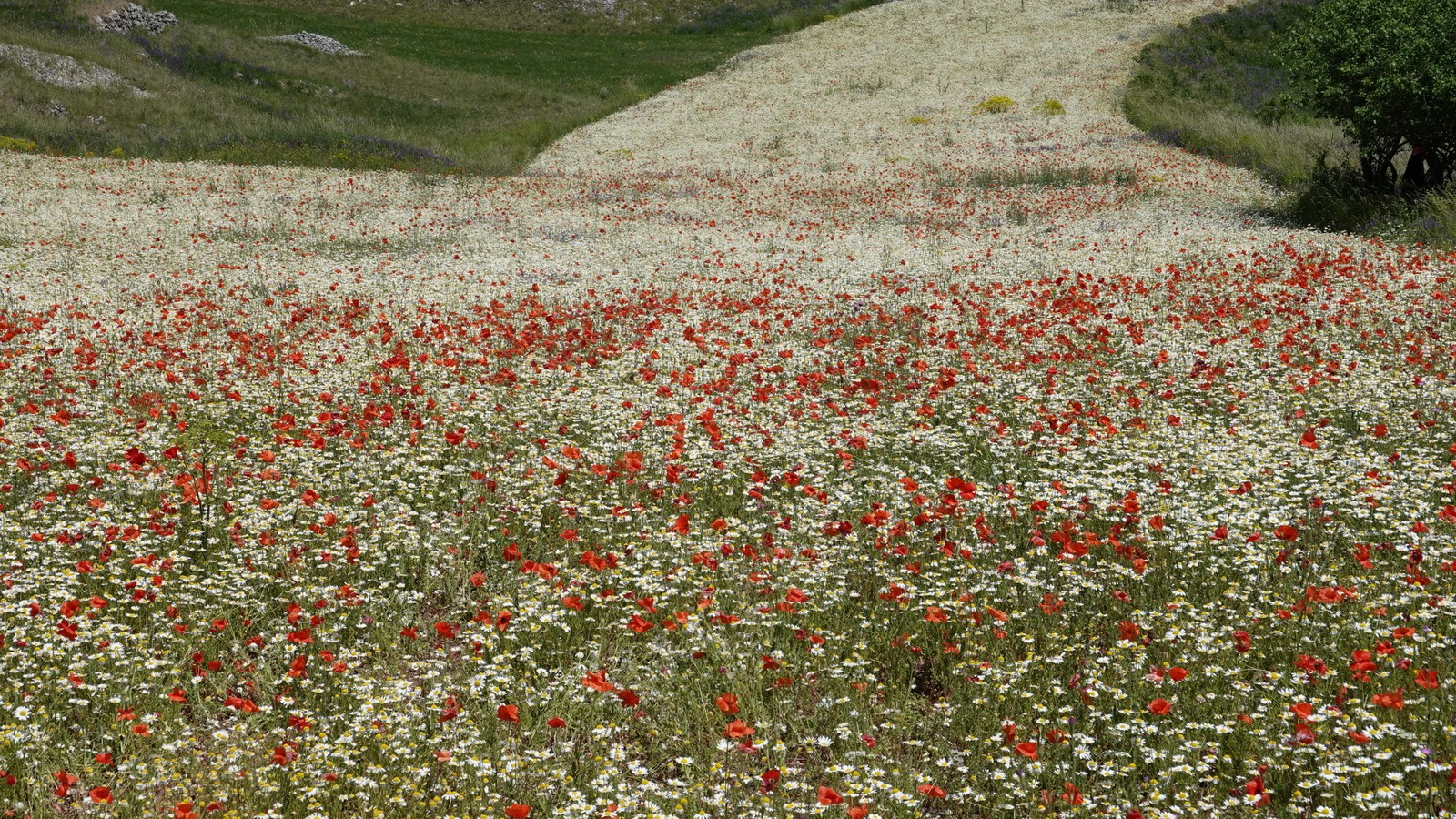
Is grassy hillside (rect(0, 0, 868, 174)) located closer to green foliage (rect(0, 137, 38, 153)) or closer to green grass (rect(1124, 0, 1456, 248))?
green foliage (rect(0, 137, 38, 153))

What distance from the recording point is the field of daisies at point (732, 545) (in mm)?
4781

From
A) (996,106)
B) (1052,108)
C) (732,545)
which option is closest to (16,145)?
(732,545)

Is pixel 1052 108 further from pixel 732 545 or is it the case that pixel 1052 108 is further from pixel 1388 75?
pixel 732 545

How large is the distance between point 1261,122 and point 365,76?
1506 inches

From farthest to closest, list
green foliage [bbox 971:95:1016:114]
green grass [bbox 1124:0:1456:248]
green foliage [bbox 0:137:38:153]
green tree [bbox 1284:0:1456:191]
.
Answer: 1. green foliage [bbox 971:95:1016:114]
2. green foliage [bbox 0:137:38:153]
3. green grass [bbox 1124:0:1456:248]
4. green tree [bbox 1284:0:1456:191]

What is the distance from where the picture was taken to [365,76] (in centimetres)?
4709

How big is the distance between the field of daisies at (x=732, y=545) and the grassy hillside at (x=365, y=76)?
62.4 feet

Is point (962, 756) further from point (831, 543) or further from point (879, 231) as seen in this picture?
point (879, 231)

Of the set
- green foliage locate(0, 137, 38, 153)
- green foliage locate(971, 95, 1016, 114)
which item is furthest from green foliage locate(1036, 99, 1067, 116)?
green foliage locate(0, 137, 38, 153)

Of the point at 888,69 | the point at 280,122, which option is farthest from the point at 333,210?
the point at 888,69

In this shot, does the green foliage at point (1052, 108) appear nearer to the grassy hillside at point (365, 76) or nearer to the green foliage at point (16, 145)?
the grassy hillside at point (365, 76)

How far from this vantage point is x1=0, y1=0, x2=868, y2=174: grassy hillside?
3520cm

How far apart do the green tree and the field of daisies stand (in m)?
3.84

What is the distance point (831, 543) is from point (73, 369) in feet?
30.7
